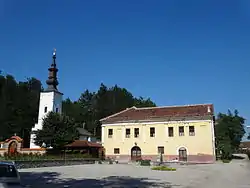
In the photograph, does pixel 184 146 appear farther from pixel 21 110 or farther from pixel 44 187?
pixel 21 110

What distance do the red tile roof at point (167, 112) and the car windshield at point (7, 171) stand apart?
3676 centimetres

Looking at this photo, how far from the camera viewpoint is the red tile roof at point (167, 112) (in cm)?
4481

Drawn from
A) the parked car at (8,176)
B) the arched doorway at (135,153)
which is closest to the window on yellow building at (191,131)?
the arched doorway at (135,153)

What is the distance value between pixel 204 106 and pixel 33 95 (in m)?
43.7

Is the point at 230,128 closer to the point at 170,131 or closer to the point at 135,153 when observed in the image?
the point at 170,131

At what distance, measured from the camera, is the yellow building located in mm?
42844

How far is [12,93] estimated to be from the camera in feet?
219

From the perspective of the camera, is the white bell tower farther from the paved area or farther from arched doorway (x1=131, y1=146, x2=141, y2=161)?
the paved area

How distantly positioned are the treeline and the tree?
14113mm

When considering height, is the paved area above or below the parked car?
below

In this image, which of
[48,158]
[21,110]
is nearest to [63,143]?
[48,158]

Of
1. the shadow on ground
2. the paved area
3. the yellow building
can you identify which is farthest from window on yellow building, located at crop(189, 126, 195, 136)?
the shadow on ground

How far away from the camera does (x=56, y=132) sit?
39125 millimetres

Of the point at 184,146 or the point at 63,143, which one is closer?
the point at 63,143
